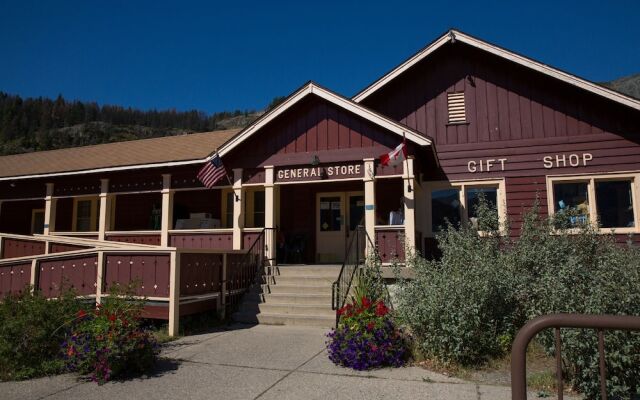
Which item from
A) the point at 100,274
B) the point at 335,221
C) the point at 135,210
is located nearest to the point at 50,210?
the point at 135,210

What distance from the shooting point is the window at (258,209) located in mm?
14867

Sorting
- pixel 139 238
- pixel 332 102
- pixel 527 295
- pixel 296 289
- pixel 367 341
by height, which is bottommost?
pixel 367 341

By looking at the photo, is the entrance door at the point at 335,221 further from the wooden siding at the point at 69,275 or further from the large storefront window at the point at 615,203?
the wooden siding at the point at 69,275

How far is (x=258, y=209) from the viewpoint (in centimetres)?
1497

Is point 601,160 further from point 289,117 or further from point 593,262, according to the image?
point 289,117

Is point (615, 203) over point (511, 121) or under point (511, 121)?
under

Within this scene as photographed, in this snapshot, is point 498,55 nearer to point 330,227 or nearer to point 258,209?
point 330,227

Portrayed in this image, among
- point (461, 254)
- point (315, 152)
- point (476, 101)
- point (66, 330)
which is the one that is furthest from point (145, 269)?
point (476, 101)

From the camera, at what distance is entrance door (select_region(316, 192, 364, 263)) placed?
14.2m

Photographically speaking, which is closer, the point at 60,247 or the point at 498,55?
the point at 60,247

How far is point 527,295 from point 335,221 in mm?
8427

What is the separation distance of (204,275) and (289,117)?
4.84 metres

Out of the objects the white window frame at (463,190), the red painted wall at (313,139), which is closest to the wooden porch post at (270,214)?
the red painted wall at (313,139)

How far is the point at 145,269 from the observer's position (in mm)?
8875
